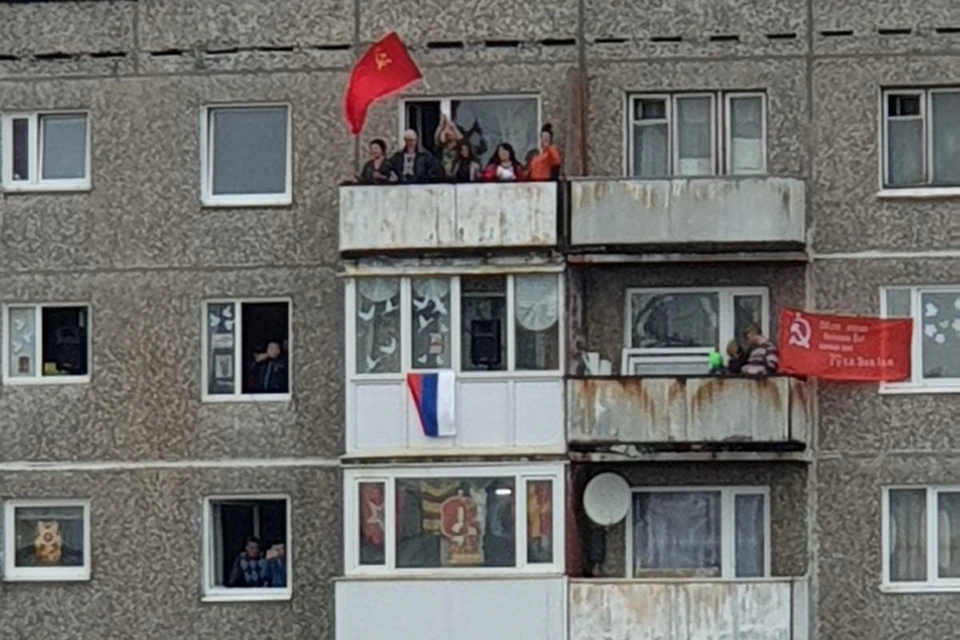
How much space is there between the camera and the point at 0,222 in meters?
46.8

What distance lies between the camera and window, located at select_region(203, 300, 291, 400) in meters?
46.3

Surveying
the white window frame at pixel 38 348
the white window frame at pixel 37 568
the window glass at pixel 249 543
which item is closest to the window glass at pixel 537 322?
the window glass at pixel 249 543

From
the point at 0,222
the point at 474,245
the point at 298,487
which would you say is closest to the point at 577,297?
the point at 474,245

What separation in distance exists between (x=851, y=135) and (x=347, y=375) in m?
7.65

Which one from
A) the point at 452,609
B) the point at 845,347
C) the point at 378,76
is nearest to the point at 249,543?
A: the point at 452,609

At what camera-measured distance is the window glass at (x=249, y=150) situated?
46656 mm

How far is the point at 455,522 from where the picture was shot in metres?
44.8

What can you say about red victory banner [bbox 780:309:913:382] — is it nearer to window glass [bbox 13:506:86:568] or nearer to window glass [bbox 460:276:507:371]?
window glass [bbox 460:276:507:371]

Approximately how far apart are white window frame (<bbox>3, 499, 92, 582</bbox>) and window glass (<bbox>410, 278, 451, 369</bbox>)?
5.25 m

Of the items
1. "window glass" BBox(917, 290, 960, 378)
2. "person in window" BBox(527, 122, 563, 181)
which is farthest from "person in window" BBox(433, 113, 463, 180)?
"window glass" BBox(917, 290, 960, 378)

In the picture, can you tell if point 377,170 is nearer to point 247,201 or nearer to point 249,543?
point 247,201

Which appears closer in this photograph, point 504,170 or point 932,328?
point 504,170

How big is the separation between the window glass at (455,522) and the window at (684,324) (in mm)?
2663

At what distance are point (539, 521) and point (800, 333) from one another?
4.34 meters
